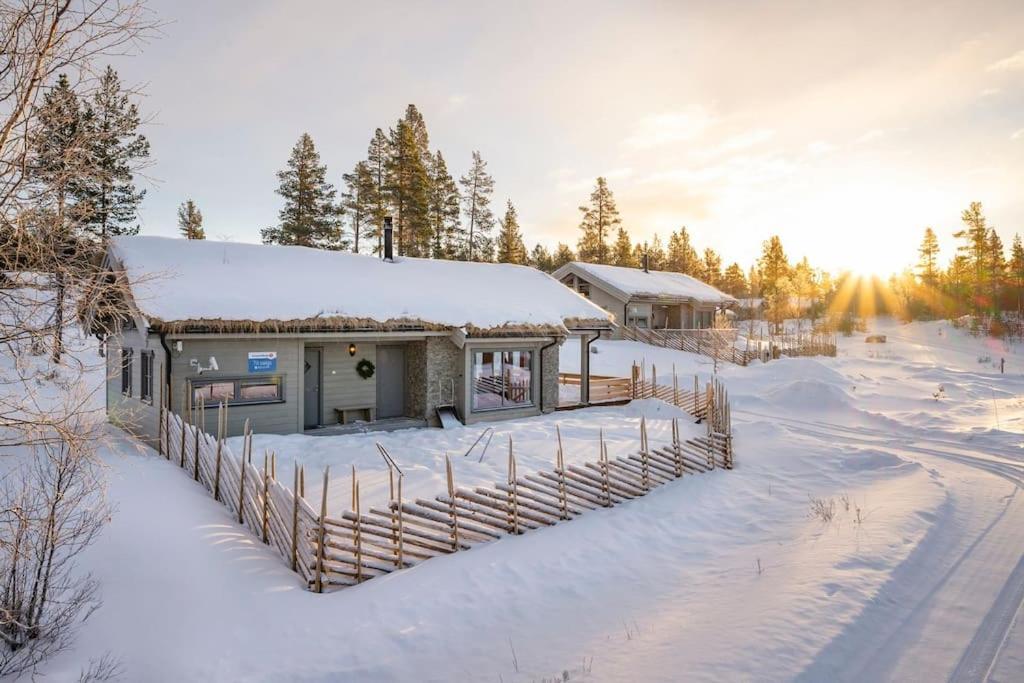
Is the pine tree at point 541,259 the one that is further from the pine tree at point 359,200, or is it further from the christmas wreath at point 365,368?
the christmas wreath at point 365,368

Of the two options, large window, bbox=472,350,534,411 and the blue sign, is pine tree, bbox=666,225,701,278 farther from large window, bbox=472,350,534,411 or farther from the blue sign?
the blue sign

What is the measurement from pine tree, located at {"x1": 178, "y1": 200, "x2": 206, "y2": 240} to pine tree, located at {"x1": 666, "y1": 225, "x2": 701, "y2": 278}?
193 feet

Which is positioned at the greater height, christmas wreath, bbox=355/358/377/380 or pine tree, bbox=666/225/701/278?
pine tree, bbox=666/225/701/278

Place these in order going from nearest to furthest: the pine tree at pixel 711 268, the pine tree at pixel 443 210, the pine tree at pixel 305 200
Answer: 1. the pine tree at pixel 305 200
2. the pine tree at pixel 443 210
3. the pine tree at pixel 711 268

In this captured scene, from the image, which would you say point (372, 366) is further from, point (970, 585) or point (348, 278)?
point (970, 585)

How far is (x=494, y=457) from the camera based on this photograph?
12.5m

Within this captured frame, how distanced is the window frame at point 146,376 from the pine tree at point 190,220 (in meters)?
38.8

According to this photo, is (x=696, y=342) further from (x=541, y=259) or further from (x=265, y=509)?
(x=265, y=509)

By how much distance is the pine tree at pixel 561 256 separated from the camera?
67438 millimetres

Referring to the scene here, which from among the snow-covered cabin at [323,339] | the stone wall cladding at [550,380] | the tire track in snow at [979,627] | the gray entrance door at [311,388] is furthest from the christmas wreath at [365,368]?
the tire track in snow at [979,627]

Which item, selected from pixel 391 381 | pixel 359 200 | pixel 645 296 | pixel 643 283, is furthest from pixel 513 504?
pixel 359 200

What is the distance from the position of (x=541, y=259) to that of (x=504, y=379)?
158ft

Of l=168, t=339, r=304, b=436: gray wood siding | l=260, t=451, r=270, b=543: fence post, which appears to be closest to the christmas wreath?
l=168, t=339, r=304, b=436: gray wood siding

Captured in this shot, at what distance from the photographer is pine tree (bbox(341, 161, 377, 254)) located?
137 ft
